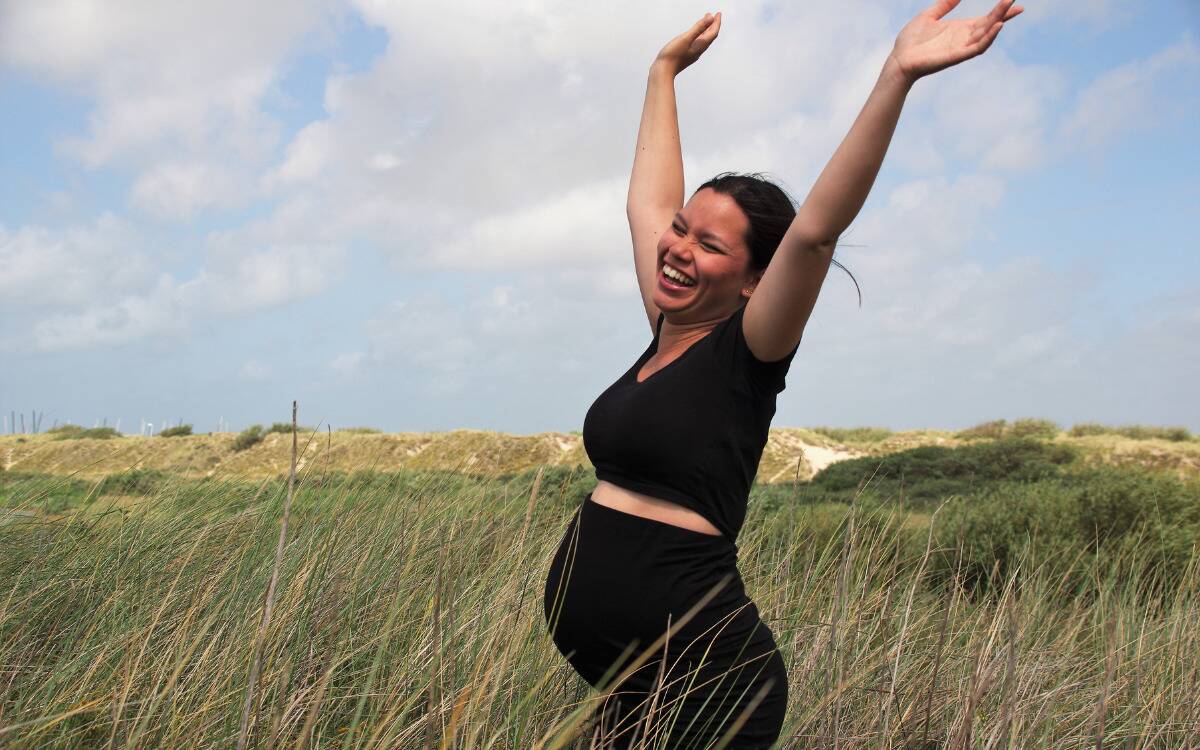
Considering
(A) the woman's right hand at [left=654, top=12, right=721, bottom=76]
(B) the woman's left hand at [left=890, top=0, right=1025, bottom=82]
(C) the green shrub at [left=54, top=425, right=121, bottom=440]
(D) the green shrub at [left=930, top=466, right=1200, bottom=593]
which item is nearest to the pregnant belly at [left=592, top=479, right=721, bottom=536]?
(B) the woman's left hand at [left=890, top=0, right=1025, bottom=82]

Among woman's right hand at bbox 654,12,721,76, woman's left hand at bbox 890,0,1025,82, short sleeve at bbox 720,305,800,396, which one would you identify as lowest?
short sleeve at bbox 720,305,800,396

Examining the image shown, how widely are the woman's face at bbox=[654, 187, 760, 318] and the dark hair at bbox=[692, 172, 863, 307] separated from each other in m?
0.02

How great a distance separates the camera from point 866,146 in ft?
5.02

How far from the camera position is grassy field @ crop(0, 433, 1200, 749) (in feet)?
7.11

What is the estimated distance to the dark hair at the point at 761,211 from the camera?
6.55ft

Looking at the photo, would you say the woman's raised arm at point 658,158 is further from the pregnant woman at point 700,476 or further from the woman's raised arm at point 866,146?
the woman's raised arm at point 866,146

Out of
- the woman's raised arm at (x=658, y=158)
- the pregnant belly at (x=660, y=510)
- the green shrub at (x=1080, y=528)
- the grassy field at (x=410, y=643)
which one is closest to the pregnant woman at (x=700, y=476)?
the pregnant belly at (x=660, y=510)

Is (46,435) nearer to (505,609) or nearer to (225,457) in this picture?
(225,457)

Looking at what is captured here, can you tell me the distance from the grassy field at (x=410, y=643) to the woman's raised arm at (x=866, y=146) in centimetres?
72

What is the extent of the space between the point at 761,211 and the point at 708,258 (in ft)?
0.49

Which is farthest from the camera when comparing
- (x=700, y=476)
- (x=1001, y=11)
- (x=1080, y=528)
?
(x=1080, y=528)

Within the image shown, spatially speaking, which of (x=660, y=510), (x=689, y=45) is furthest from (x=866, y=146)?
(x=689, y=45)

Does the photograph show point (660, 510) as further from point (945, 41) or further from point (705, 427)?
point (945, 41)

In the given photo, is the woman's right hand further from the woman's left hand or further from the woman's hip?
the woman's hip
